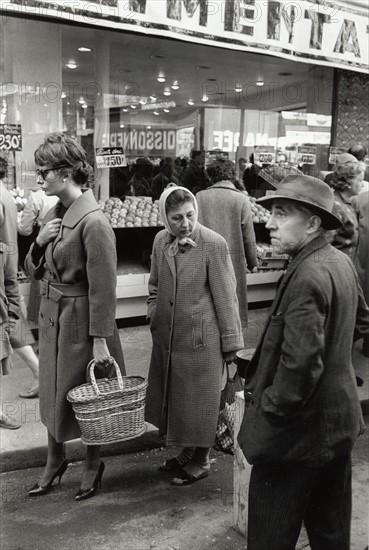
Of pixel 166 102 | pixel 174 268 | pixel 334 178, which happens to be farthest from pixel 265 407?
pixel 166 102

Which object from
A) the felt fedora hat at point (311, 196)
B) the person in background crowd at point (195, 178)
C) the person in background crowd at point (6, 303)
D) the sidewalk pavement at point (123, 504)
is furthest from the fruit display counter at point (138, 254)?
the felt fedora hat at point (311, 196)

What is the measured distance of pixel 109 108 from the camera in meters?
9.35

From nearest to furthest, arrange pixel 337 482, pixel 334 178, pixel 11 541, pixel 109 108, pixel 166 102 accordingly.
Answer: pixel 337 482 → pixel 11 541 → pixel 334 178 → pixel 109 108 → pixel 166 102

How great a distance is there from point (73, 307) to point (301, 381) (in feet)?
5.85

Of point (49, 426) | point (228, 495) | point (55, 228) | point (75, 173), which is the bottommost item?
point (228, 495)

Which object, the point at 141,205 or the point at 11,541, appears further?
the point at 141,205

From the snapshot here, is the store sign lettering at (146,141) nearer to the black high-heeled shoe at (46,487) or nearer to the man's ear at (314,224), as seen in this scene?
the black high-heeled shoe at (46,487)

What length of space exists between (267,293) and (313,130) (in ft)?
9.65

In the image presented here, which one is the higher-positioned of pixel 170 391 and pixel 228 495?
pixel 170 391

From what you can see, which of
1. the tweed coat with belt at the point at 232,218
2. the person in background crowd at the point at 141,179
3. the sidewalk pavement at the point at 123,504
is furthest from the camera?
the person in background crowd at the point at 141,179

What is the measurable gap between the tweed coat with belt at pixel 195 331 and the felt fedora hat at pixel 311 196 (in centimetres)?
138

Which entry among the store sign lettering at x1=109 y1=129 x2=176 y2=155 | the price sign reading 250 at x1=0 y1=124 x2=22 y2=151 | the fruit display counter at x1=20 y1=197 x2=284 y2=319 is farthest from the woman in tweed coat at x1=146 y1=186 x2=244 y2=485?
the store sign lettering at x1=109 y1=129 x2=176 y2=155

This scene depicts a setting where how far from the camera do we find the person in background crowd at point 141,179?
8.80 meters

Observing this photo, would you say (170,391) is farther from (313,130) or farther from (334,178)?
(313,130)
